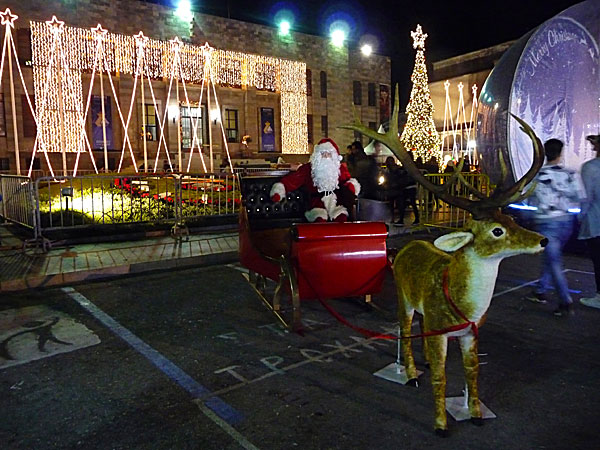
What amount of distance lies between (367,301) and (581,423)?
119 inches

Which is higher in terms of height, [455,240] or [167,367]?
[455,240]

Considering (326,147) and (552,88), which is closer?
(326,147)

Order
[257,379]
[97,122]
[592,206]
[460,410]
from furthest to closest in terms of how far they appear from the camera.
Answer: [97,122] < [592,206] < [257,379] < [460,410]

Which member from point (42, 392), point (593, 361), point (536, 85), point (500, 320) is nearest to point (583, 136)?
point (536, 85)

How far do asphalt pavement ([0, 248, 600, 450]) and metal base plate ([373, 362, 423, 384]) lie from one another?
7cm

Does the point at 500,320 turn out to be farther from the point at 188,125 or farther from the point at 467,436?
the point at 188,125

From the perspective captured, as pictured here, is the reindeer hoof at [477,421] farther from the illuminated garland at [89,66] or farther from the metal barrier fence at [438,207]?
the illuminated garland at [89,66]

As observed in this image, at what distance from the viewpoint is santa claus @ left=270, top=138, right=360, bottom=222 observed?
6.89m

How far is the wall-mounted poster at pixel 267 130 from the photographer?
35.9 metres

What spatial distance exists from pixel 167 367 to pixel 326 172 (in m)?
3.53

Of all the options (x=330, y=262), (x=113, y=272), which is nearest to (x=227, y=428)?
(x=330, y=262)

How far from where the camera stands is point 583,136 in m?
10.8

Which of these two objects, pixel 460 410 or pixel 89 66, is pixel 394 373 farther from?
pixel 89 66

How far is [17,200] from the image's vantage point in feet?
37.1
